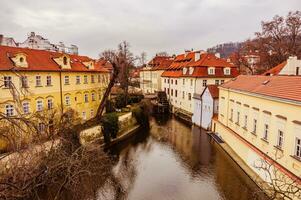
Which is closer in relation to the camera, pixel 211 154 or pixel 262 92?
pixel 262 92

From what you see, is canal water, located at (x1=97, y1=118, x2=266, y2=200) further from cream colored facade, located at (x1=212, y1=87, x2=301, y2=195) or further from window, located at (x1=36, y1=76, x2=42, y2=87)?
window, located at (x1=36, y1=76, x2=42, y2=87)

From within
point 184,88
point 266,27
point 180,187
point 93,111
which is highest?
point 266,27

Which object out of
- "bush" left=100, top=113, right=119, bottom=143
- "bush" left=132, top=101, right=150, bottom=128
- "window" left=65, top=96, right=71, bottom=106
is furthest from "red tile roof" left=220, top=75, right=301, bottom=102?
"window" left=65, top=96, right=71, bottom=106

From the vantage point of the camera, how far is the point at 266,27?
2541cm

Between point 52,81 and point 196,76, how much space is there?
15.9 m

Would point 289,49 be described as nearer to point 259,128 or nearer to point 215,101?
point 215,101

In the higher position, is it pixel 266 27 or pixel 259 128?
pixel 266 27

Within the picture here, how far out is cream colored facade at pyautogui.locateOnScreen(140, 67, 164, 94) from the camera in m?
42.9

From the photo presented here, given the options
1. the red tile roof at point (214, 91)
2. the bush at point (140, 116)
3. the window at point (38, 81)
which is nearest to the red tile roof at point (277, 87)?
the red tile roof at point (214, 91)

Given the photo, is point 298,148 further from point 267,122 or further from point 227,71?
point 227,71

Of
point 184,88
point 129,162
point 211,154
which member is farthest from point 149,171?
point 184,88

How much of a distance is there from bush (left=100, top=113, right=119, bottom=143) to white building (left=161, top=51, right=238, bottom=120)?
10877mm

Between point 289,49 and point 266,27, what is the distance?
3384 millimetres

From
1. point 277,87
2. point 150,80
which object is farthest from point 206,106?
point 150,80
